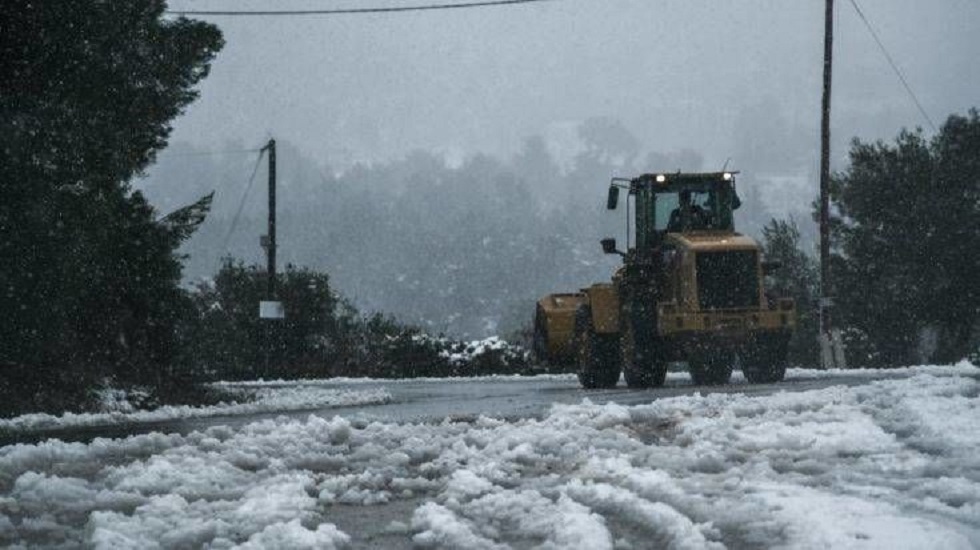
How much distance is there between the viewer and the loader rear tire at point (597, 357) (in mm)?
17641

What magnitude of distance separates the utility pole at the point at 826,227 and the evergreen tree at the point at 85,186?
48.2ft

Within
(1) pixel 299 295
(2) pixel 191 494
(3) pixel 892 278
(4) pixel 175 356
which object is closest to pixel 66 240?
(4) pixel 175 356

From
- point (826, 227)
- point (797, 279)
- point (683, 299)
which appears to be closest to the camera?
point (683, 299)

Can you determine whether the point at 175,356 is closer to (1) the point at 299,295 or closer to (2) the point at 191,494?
(2) the point at 191,494

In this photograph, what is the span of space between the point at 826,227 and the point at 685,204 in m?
12.1

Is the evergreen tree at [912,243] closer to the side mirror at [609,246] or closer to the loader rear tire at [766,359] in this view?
the loader rear tire at [766,359]

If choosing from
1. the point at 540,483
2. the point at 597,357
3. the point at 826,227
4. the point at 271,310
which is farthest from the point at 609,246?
the point at 271,310

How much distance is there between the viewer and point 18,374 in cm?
1402

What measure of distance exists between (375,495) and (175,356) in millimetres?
13088

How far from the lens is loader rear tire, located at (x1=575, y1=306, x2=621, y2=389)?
17.6 meters

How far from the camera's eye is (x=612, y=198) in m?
16.3

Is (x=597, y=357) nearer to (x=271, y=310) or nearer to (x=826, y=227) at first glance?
(x=826, y=227)

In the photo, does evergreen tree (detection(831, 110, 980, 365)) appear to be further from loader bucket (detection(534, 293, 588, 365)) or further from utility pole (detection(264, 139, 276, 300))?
loader bucket (detection(534, 293, 588, 365))

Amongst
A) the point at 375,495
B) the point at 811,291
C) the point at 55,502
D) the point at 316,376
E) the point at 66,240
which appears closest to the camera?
the point at 55,502
